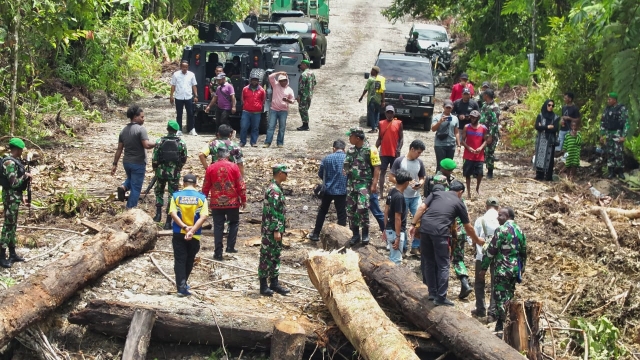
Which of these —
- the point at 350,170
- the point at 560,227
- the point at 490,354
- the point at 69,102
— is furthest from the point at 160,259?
the point at 69,102

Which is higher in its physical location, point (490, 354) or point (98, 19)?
point (98, 19)

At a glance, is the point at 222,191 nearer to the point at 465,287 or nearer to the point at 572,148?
the point at 465,287

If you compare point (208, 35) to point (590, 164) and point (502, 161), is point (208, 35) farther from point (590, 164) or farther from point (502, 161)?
point (590, 164)

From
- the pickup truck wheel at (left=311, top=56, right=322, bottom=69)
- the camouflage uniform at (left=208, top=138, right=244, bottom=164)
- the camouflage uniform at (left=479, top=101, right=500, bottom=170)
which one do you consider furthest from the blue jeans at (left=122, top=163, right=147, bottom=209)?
the pickup truck wheel at (left=311, top=56, right=322, bottom=69)

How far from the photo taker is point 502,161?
64.4 feet

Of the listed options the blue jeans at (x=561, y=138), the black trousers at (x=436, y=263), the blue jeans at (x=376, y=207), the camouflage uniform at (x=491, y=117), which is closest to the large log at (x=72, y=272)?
the blue jeans at (x=376, y=207)

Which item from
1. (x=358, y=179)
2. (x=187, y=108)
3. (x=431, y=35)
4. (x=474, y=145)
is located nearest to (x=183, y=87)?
(x=187, y=108)

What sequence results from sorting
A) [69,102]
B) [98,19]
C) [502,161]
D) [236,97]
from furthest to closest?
[98,19]
[69,102]
[236,97]
[502,161]

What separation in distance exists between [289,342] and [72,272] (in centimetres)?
288

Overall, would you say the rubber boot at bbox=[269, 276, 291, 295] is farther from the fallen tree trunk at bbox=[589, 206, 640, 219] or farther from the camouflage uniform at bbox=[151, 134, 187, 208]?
the fallen tree trunk at bbox=[589, 206, 640, 219]

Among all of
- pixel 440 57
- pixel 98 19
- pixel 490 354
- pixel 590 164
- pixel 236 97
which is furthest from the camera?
pixel 440 57

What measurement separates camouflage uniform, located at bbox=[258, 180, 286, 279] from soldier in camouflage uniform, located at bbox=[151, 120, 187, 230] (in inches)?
105

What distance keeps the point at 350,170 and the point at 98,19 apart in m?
14.4

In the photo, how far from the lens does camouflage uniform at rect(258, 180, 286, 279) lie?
34.7ft
